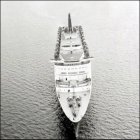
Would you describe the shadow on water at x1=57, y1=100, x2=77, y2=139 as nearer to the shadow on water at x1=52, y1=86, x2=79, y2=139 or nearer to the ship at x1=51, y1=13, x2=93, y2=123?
the shadow on water at x1=52, y1=86, x2=79, y2=139

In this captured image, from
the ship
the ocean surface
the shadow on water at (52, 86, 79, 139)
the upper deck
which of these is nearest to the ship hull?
the ship

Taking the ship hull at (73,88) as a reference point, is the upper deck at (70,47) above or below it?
above

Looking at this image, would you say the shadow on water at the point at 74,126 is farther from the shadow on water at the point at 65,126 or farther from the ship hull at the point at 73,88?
the ship hull at the point at 73,88

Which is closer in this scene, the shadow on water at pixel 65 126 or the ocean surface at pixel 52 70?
the shadow on water at pixel 65 126

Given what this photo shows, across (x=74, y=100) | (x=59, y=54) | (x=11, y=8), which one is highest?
(x=11, y=8)

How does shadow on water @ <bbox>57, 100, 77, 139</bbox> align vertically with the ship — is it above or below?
below

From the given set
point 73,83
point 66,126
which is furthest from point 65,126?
point 73,83

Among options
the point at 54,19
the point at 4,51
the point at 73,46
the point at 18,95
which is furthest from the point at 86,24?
the point at 18,95

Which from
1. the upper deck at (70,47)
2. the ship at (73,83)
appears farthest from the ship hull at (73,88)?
the upper deck at (70,47)

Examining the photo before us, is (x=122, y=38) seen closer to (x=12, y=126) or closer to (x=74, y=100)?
(x=74, y=100)
